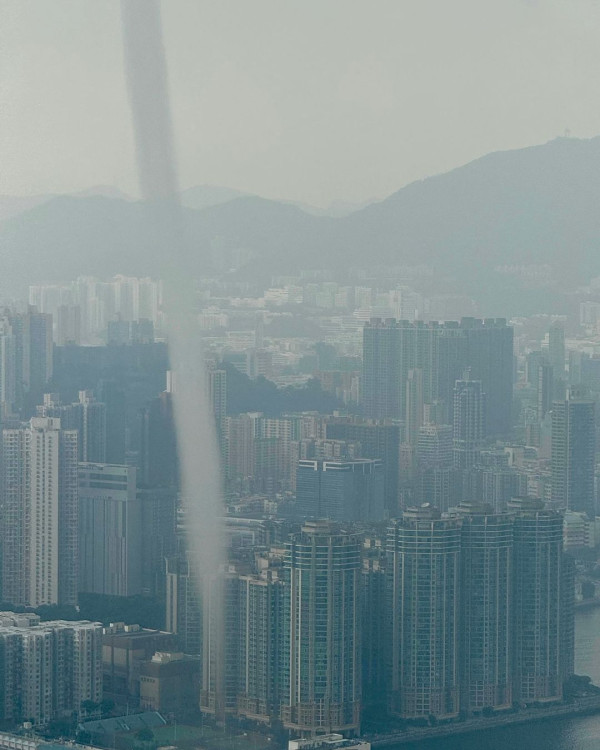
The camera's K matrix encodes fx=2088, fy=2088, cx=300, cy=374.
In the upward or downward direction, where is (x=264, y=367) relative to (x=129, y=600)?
upward

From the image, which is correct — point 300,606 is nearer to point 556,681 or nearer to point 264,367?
point 556,681

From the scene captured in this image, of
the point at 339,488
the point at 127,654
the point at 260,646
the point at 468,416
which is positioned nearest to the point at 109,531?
the point at 339,488

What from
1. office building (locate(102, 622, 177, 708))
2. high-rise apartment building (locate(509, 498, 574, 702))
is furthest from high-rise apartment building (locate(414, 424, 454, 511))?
office building (locate(102, 622, 177, 708))

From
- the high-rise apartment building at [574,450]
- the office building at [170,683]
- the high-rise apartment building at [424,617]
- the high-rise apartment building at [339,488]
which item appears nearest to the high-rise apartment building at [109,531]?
the high-rise apartment building at [339,488]

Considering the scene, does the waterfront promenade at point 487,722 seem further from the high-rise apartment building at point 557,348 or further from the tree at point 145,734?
the high-rise apartment building at point 557,348

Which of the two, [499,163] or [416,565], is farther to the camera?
[499,163]

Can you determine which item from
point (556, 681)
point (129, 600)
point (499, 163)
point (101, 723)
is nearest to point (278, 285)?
point (499, 163)
